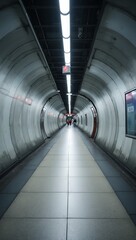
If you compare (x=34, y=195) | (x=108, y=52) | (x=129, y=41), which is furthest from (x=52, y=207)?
(x=108, y=52)

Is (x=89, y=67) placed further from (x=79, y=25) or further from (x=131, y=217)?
(x=131, y=217)

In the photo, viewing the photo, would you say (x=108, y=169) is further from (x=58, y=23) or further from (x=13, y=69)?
(x=58, y=23)

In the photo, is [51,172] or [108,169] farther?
[108,169]

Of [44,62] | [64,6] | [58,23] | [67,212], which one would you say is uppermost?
[58,23]

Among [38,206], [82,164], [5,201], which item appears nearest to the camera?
[38,206]

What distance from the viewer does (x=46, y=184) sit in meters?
5.04

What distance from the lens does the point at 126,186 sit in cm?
488

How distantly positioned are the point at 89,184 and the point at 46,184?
1.16 metres

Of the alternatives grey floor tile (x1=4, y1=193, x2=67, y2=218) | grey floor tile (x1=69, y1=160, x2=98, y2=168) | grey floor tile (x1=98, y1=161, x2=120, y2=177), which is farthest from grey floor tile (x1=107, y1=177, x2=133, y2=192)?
grey floor tile (x1=69, y1=160, x2=98, y2=168)

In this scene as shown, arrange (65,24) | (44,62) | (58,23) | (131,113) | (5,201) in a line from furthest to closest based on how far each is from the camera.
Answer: (44,62)
(131,113)
(58,23)
(65,24)
(5,201)

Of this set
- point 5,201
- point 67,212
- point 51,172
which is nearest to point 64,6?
point 67,212

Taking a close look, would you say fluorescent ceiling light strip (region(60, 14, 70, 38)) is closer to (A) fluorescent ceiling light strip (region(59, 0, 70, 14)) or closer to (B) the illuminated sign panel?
(A) fluorescent ceiling light strip (region(59, 0, 70, 14))

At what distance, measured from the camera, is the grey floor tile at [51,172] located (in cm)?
587

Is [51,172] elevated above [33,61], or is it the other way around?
[33,61]
